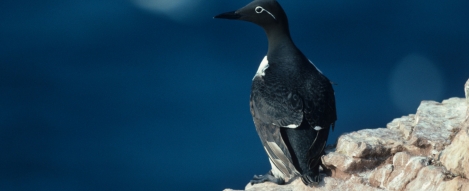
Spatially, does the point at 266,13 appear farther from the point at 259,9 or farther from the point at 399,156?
the point at 399,156

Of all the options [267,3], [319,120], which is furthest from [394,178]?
[267,3]

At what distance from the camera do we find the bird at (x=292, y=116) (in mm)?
7820

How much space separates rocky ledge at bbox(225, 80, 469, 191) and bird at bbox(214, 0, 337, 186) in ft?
0.50

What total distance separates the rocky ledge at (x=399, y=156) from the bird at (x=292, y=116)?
0.15 metres

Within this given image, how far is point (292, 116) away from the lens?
26.2ft

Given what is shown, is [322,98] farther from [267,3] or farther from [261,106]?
[267,3]

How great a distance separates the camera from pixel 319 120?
26.3ft

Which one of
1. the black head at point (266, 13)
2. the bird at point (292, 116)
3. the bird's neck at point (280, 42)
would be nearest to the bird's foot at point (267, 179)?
the bird at point (292, 116)

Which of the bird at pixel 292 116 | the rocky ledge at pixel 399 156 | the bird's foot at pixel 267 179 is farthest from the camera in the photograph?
the bird's foot at pixel 267 179

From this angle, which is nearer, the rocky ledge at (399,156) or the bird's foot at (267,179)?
the rocky ledge at (399,156)

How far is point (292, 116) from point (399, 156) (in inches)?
46.2

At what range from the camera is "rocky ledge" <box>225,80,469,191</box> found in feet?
22.5

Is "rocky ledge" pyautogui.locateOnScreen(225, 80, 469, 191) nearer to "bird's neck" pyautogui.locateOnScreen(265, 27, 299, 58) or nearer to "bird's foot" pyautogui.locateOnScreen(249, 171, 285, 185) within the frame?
"bird's foot" pyautogui.locateOnScreen(249, 171, 285, 185)

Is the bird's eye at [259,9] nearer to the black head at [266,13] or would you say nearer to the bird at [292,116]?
the black head at [266,13]
